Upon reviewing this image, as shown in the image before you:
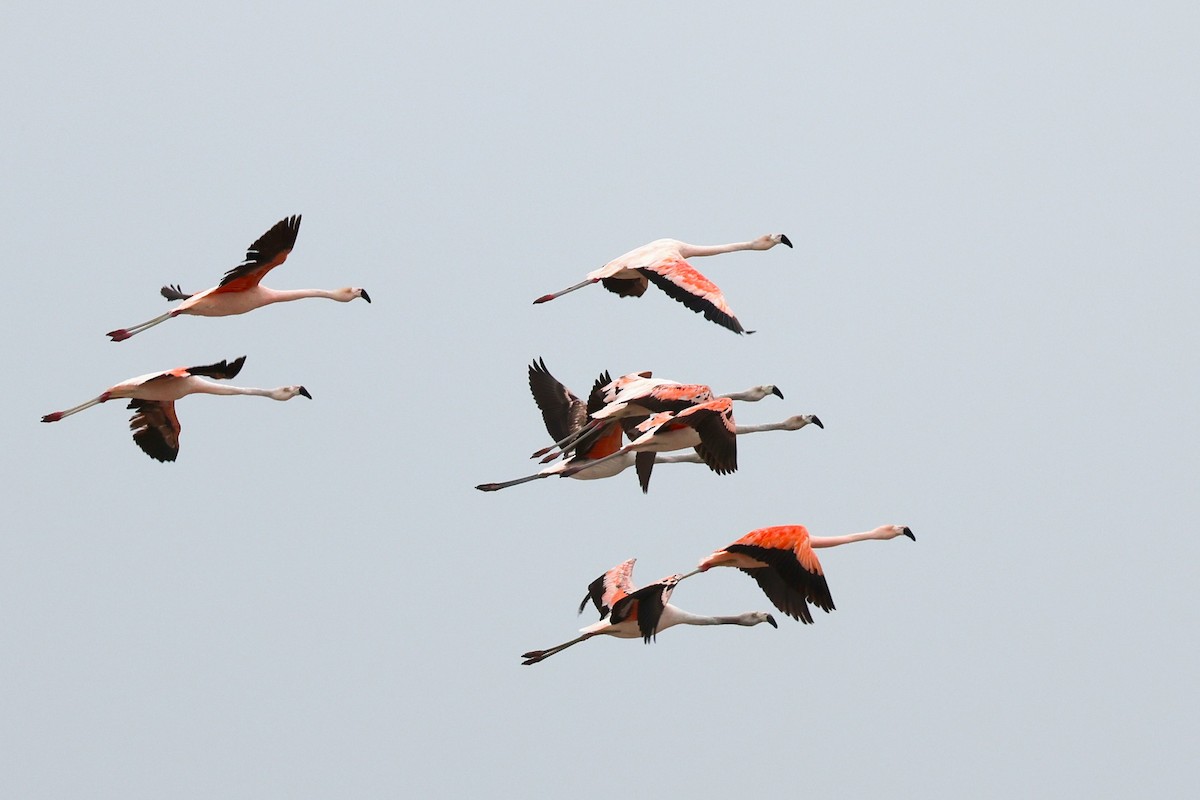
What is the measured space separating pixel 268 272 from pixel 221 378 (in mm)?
1407

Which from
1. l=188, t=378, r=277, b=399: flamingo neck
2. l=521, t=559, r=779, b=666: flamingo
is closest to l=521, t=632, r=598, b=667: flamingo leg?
l=521, t=559, r=779, b=666: flamingo

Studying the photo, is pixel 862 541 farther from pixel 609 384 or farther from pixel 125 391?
pixel 125 391

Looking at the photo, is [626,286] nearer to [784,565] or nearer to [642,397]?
[642,397]

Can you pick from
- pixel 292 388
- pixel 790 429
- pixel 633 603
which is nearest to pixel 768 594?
pixel 633 603

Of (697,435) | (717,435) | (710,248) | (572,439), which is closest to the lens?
(717,435)

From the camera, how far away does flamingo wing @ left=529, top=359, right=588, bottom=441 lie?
94.7ft

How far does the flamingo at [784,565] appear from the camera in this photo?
2344cm

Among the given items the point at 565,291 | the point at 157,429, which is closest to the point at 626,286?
the point at 565,291

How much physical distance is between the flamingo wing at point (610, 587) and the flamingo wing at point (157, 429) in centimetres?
608

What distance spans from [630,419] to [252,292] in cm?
485

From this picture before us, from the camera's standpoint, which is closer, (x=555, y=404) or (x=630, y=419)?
(x=630, y=419)

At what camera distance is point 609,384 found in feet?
89.9

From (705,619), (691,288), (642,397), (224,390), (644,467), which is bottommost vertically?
(705,619)

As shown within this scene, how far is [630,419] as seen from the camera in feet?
87.8
